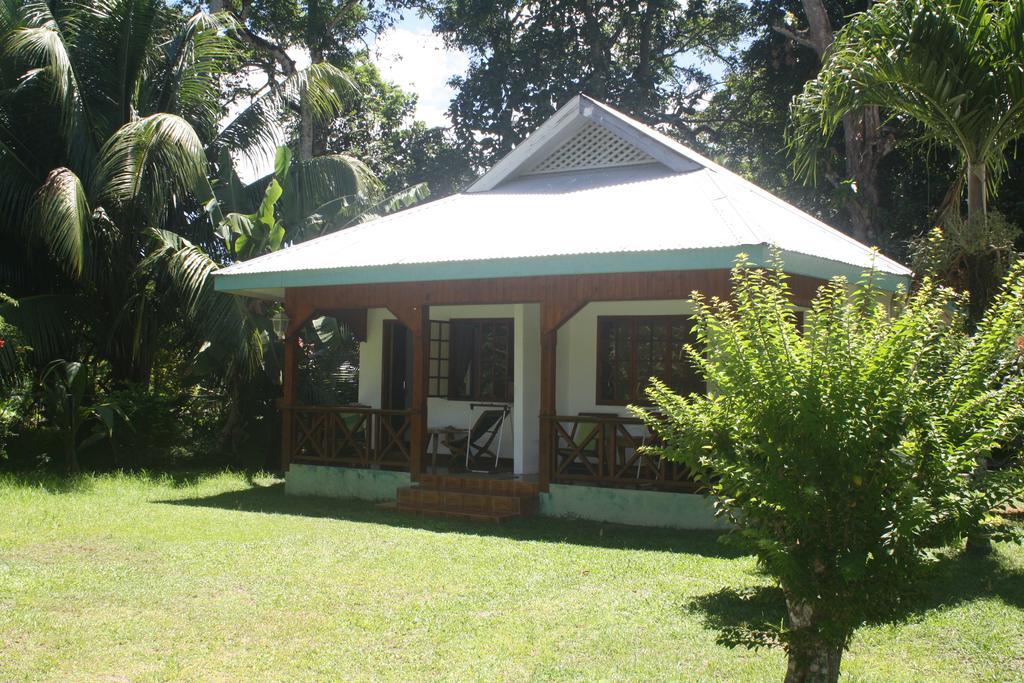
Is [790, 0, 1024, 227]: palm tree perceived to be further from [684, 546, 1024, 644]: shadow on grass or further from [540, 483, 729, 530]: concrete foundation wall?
[540, 483, 729, 530]: concrete foundation wall

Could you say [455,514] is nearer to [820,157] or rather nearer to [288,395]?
[288,395]

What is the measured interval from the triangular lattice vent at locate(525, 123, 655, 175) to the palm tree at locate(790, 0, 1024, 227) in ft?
14.1

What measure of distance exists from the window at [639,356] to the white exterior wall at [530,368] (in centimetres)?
10

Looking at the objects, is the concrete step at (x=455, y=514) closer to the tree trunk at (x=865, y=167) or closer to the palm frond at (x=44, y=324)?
the palm frond at (x=44, y=324)

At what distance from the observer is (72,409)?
13328 mm

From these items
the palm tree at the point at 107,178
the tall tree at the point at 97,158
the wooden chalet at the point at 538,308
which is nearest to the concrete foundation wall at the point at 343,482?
the wooden chalet at the point at 538,308

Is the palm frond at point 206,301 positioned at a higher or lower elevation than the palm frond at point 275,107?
lower

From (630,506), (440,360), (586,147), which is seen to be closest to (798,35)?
(586,147)

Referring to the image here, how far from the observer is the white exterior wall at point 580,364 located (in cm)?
1288

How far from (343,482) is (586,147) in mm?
5804

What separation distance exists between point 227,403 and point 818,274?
10764mm

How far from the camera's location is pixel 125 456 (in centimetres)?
1432

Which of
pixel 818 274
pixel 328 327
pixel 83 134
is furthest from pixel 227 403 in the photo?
pixel 818 274

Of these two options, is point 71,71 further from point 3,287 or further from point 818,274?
point 818,274
